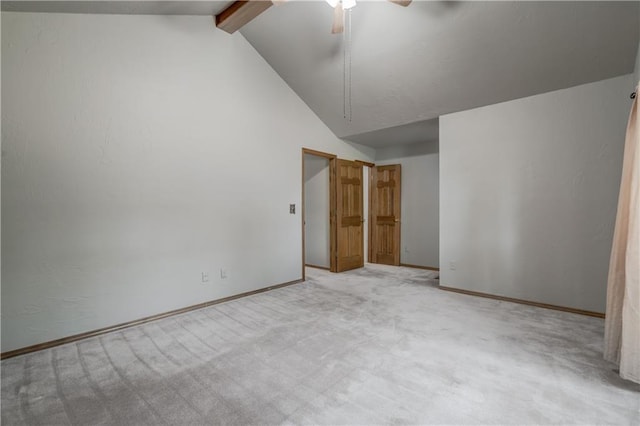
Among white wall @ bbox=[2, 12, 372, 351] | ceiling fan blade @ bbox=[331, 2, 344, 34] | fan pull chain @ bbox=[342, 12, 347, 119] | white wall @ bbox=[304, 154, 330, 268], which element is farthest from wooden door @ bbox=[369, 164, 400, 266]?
ceiling fan blade @ bbox=[331, 2, 344, 34]

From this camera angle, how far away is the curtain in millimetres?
1878

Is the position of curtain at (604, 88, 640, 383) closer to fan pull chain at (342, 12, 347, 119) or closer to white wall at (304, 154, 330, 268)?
fan pull chain at (342, 12, 347, 119)

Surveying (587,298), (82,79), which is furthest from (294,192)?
(587,298)

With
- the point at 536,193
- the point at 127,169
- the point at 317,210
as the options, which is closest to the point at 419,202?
the point at 317,210

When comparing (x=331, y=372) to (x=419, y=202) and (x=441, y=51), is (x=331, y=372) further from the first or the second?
(x=419, y=202)

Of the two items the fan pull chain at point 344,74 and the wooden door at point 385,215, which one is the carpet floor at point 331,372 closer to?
the wooden door at point 385,215

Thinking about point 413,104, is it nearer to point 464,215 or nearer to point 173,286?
point 464,215

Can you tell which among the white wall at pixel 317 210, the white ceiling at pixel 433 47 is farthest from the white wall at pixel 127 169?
the white wall at pixel 317 210

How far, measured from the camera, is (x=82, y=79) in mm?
2641

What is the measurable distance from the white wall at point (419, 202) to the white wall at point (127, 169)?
10.1ft

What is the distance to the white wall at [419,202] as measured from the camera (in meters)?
5.77

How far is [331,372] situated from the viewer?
206 cm

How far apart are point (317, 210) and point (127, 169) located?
347cm

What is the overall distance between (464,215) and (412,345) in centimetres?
231
